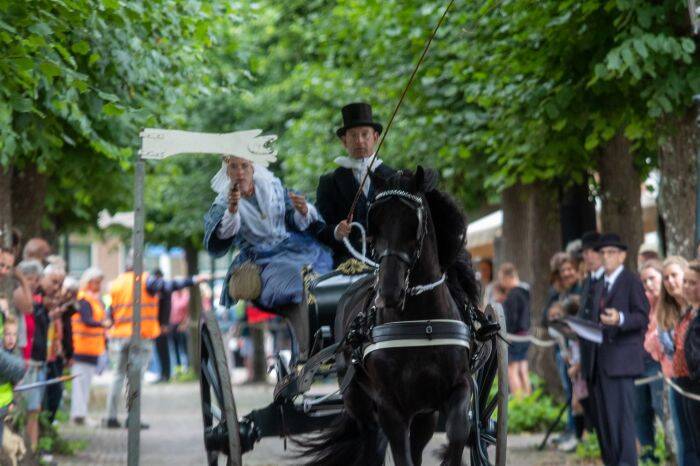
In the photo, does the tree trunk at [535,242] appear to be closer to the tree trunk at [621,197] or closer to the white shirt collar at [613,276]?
the tree trunk at [621,197]

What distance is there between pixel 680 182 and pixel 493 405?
4.75 meters

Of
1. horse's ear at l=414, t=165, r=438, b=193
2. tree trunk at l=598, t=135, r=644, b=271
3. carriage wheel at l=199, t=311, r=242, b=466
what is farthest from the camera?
tree trunk at l=598, t=135, r=644, b=271

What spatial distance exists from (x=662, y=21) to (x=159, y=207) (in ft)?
65.9

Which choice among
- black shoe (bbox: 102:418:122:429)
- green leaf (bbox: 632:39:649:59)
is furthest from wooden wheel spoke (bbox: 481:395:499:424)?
black shoe (bbox: 102:418:122:429)

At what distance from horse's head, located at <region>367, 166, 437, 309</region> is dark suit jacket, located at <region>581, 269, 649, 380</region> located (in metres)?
4.64

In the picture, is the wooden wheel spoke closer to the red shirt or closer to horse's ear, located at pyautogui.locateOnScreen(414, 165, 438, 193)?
horse's ear, located at pyautogui.locateOnScreen(414, 165, 438, 193)

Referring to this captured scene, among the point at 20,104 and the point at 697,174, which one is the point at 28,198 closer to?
the point at 20,104

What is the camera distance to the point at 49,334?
54.2 feet

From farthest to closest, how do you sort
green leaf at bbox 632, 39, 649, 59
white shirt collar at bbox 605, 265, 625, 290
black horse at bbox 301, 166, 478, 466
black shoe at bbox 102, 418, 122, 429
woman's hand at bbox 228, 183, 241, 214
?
black shoe at bbox 102, 418, 122, 429
white shirt collar at bbox 605, 265, 625, 290
green leaf at bbox 632, 39, 649, 59
woman's hand at bbox 228, 183, 241, 214
black horse at bbox 301, 166, 478, 466

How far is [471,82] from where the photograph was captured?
1603 cm

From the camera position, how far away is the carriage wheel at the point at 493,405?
26.5 feet

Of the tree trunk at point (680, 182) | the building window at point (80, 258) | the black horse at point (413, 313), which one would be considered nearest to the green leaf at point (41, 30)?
the black horse at point (413, 313)

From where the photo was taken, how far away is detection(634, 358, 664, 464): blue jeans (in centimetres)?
1250

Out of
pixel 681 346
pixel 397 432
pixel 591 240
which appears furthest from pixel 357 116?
pixel 591 240
